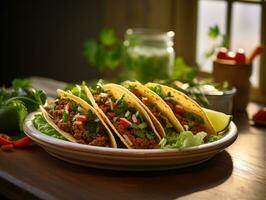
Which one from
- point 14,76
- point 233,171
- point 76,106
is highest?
point 76,106

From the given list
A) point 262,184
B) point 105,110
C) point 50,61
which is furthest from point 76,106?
point 50,61

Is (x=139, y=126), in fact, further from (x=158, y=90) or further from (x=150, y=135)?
(x=158, y=90)

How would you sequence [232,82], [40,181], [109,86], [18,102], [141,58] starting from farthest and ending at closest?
[141,58] → [232,82] → [18,102] → [109,86] → [40,181]

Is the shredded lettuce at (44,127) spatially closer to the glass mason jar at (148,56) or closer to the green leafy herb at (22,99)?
the green leafy herb at (22,99)

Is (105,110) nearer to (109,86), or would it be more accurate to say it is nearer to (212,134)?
(109,86)

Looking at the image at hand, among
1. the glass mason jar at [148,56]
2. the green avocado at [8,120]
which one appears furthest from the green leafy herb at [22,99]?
the glass mason jar at [148,56]

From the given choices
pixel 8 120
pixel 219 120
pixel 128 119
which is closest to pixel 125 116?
pixel 128 119

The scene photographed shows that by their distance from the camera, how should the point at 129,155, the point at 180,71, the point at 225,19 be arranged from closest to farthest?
the point at 129,155, the point at 180,71, the point at 225,19

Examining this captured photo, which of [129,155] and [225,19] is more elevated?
[225,19]
